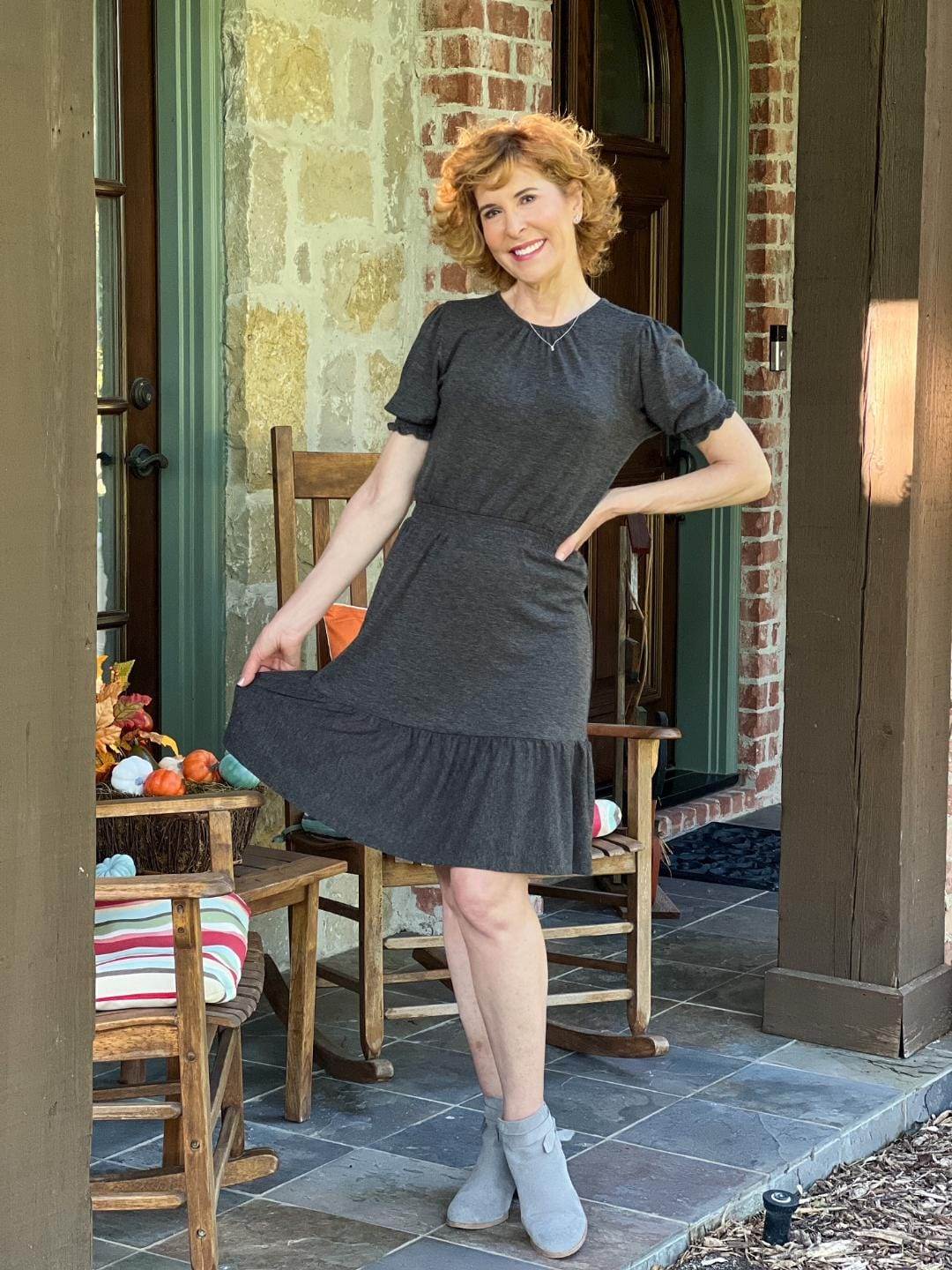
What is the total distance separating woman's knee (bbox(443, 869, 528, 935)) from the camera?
2.71 meters

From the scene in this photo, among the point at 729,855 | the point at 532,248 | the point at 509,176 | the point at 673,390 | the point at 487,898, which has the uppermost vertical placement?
the point at 509,176

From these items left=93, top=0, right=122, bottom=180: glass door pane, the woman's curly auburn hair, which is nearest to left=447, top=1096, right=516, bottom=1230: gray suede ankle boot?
the woman's curly auburn hair

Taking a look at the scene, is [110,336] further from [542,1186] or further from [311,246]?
[542,1186]

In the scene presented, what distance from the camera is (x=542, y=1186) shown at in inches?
110

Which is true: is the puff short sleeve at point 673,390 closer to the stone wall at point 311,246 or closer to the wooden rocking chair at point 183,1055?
the wooden rocking chair at point 183,1055

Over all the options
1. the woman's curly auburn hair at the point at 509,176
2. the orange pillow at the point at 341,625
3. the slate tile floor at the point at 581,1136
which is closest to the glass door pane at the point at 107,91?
the orange pillow at the point at 341,625

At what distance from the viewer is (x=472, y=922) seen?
2730 millimetres

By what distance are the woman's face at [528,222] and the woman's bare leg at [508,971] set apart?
894mm

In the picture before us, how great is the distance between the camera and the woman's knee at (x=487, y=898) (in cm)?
271

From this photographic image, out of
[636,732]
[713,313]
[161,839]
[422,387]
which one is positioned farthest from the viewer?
[713,313]

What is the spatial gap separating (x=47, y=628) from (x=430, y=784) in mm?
898

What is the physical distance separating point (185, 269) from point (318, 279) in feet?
1.13

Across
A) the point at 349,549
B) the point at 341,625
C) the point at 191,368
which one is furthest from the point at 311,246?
the point at 349,549

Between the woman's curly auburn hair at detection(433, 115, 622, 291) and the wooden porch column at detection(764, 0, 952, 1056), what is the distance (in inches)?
36.3
